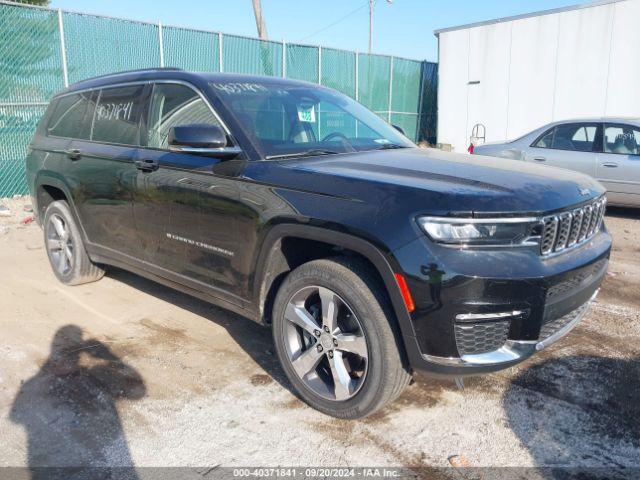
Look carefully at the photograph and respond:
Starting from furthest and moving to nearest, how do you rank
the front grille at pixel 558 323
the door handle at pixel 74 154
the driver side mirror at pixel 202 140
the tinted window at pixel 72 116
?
the tinted window at pixel 72 116 → the door handle at pixel 74 154 → the driver side mirror at pixel 202 140 → the front grille at pixel 558 323

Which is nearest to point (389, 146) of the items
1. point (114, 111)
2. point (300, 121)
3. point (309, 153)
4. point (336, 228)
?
point (300, 121)

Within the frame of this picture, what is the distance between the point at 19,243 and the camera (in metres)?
7.24

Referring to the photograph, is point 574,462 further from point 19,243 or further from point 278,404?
point 19,243

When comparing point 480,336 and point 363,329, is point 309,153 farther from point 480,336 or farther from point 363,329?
point 480,336

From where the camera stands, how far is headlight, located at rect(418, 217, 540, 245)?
2.57 meters

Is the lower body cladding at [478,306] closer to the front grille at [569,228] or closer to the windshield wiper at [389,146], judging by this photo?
the front grille at [569,228]

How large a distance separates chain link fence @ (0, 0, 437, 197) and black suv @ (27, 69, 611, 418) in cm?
572

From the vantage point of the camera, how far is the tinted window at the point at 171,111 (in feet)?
12.3

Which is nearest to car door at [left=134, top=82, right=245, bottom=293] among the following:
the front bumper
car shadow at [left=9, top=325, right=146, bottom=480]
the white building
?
car shadow at [left=9, top=325, right=146, bottom=480]

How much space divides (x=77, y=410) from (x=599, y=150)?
26.9 feet

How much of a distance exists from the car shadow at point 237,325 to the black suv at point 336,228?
46 centimetres

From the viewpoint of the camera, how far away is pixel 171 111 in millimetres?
3988

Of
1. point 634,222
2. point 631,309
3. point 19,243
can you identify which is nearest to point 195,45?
point 19,243

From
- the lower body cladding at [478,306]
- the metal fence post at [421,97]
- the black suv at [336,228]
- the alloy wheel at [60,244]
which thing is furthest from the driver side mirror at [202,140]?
the metal fence post at [421,97]
